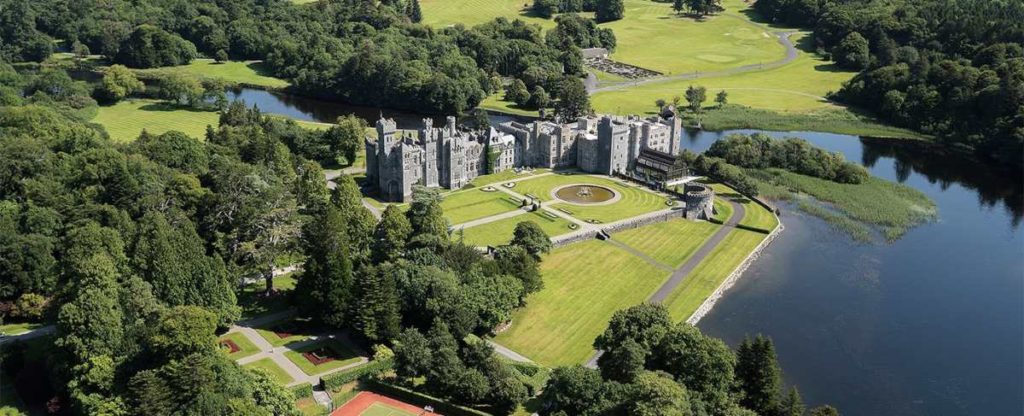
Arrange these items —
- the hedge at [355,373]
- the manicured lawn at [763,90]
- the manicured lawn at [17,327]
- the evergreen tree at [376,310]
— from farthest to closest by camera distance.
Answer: the manicured lawn at [763,90]
the manicured lawn at [17,327]
the evergreen tree at [376,310]
the hedge at [355,373]

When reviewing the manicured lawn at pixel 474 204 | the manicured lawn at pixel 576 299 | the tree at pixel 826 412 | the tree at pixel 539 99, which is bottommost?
the manicured lawn at pixel 576 299

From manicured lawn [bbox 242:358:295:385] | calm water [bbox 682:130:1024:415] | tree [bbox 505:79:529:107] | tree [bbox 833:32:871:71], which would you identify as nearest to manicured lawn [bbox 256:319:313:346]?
manicured lawn [bbox 242:358:295:385]

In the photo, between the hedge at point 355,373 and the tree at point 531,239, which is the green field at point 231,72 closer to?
the tree at point 531,239

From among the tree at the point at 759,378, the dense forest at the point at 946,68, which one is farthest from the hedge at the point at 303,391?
the dense forest at the point at 946,68

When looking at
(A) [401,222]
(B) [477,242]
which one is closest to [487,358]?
(A) [401,222]

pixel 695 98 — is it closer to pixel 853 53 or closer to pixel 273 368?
pixel 853 53

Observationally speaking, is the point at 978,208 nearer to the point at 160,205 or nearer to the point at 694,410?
the point at 694,410
